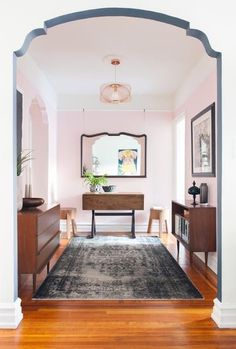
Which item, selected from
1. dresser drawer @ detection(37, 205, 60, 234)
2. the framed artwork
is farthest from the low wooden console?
dresser drawer @ detection(37, 205, 60, 234)

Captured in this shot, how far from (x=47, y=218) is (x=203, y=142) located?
215cm

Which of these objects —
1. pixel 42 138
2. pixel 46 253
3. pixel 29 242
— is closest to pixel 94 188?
pixel 42 138

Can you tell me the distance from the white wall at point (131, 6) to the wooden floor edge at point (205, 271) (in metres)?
1.01

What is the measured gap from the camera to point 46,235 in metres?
3.23

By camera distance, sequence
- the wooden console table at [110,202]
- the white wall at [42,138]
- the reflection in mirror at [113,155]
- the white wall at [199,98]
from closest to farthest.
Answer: the white wall at [199,98]
the white wall at [42,138]
the wooden console table at [110,202]
the reflection in mirror at [113,155]

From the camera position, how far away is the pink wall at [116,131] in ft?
20.1

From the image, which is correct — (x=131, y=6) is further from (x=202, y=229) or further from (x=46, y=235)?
(x=202, y=229)

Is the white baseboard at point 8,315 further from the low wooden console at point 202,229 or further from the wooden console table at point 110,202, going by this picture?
the wooden console table at point 110,202

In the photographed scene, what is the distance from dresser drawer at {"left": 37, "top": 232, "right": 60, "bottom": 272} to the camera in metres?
2.91

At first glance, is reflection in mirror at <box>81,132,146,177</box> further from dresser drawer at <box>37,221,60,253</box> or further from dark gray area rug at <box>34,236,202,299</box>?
dresser drawer at <box>37,221,60,253</box>

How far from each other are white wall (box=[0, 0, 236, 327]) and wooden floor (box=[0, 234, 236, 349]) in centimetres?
17

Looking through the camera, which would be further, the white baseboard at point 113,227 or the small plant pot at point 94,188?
the white baseboard at point 113,227

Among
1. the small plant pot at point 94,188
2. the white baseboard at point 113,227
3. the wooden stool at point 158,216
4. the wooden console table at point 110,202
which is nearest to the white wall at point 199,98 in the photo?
the wooden stool at point 158,216

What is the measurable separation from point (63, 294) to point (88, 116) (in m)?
3.90
